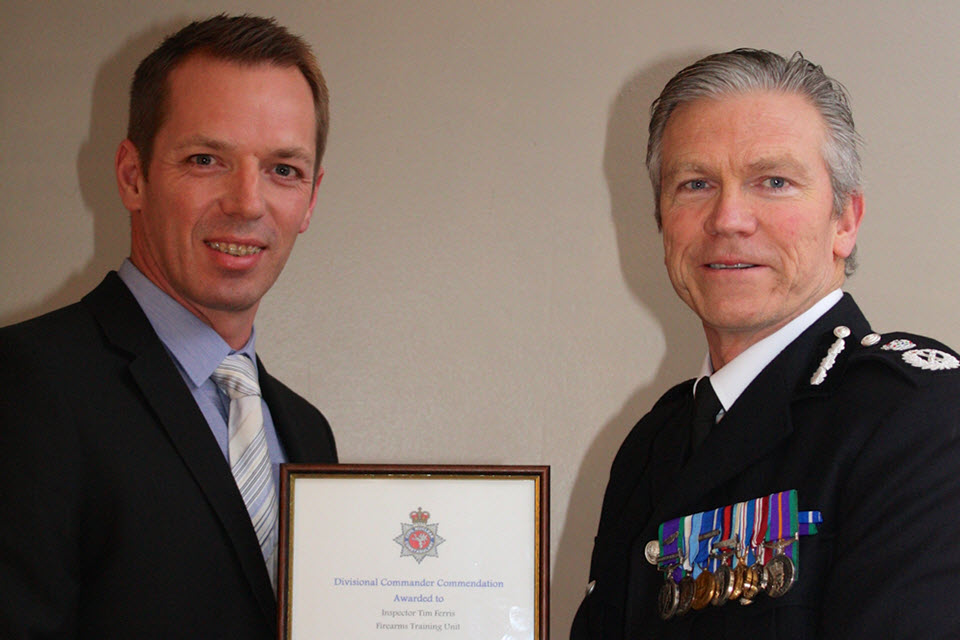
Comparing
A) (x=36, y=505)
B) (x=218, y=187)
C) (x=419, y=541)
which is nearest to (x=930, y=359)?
(x=419, y=541)

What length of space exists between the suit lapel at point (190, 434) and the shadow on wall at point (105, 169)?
1097mm

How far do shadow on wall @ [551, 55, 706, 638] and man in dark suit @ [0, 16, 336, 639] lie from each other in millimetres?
943

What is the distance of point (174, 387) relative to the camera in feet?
6.44

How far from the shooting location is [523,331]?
9.75 feet

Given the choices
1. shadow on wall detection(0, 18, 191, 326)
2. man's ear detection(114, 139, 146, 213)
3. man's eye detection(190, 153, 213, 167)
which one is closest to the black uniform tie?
man's eye detection(190, 153, 213, 167)

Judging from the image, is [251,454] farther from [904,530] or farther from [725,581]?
[904,530]

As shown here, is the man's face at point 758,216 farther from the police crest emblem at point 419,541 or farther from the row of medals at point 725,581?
the police crest emblem at point 419,541

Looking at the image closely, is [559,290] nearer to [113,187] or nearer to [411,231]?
[411,231]

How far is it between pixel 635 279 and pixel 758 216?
1.14m

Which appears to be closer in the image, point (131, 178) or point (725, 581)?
point (725, 581)

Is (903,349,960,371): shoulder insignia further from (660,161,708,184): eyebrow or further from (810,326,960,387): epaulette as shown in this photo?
(660,161,708,184): eyebrow

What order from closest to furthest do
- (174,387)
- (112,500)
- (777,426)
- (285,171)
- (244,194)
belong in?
→ (777,426)
(112,500)
(174,387)
(244,194)
(285,171)

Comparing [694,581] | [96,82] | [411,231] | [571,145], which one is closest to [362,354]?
[411,231]

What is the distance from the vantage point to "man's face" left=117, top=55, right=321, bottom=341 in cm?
208
